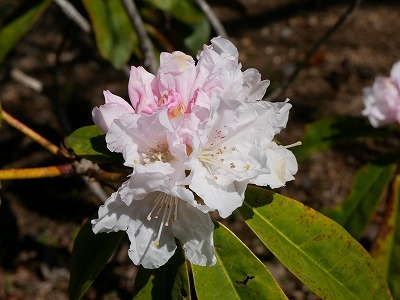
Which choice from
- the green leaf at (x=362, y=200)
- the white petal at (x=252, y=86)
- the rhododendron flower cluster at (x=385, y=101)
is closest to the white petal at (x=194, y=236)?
the white petal at (x=252, y=86)

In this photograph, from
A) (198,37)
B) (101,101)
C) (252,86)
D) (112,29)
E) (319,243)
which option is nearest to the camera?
(252,86)

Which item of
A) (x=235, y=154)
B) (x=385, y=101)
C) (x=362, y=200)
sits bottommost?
(x=362, y=200)

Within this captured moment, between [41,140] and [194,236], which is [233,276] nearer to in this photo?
[194,236]

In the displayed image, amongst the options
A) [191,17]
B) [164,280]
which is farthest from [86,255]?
[191,17]

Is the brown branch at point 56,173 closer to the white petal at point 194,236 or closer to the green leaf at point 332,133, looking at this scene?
the white petal at point 194,236

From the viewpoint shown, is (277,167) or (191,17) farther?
(191,17)

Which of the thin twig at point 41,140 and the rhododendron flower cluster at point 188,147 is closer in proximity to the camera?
the rhododendron flower cluster at point 188,147

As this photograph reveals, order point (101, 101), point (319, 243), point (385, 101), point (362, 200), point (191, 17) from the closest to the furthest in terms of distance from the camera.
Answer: point (319, 243) < point (385, 101) < point (362, 200) < point (191, 17) < point (101, 101)
